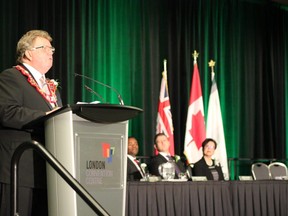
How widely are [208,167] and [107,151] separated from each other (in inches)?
205

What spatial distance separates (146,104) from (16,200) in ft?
22.7

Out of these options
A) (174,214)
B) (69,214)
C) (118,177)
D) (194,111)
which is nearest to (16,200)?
(69,214)

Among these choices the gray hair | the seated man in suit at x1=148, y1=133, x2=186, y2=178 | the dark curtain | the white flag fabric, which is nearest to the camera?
the gray hair

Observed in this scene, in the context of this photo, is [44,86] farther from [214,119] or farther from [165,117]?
[214,119]

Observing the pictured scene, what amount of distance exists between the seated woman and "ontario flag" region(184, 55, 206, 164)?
93cm

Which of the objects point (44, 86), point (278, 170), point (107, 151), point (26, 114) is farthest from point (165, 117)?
point (26, 114)

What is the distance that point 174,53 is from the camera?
32.1ft

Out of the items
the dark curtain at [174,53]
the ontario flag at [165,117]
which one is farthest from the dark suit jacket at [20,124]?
the ontario flag at [165,117]

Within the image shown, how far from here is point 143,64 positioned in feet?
31.0

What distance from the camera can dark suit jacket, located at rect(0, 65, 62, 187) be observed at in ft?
8.84

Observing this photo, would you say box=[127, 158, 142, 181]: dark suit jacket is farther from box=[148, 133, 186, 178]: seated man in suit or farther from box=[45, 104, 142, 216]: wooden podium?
box=[45, 104, 142, 216]: wooden podium

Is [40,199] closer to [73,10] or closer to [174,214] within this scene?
[174,214]

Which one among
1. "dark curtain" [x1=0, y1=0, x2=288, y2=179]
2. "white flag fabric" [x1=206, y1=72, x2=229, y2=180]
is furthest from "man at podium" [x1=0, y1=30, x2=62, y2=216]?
"white flag fabric" [x1=206, y1=72, x2=229, y2=180]

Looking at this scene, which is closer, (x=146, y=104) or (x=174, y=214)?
(x=174, y=214)
